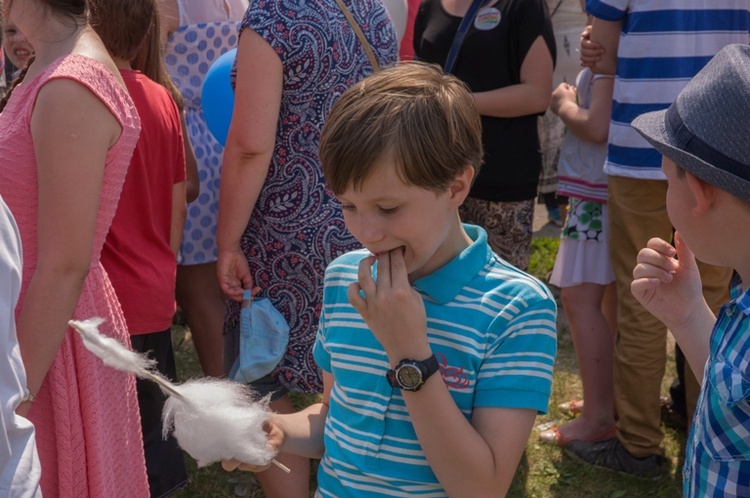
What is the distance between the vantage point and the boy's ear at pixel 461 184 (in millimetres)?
1875

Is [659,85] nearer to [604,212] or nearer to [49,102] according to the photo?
[604,212]

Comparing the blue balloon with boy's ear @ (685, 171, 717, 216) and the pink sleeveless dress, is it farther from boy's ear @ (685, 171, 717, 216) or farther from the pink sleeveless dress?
boy's ear @ (685, 171, 717, 216)

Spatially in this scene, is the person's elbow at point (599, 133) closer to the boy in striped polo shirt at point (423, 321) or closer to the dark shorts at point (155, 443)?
the dark shorts at point (155, 443)

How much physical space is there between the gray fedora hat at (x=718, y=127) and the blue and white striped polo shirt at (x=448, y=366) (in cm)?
40

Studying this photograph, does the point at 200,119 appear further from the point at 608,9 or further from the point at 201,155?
the point at 608,9

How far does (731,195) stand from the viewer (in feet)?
5.27

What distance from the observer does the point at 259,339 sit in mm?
3090

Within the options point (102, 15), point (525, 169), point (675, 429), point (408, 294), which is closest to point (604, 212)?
point (525, 169)

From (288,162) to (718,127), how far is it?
173cm

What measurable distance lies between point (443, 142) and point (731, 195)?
55 cm

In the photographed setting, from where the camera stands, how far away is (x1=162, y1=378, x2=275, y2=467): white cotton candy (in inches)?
69.3

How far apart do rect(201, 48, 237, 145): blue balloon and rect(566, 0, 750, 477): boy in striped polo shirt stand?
150cm

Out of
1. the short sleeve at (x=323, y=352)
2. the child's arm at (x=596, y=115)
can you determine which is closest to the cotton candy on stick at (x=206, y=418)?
the short sleeve at (x=323, y=352)

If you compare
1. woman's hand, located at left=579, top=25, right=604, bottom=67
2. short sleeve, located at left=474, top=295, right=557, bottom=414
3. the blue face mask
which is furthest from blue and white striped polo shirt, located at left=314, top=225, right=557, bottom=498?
woman's hand, located at left=579, top=25, right=604, bottom=67
